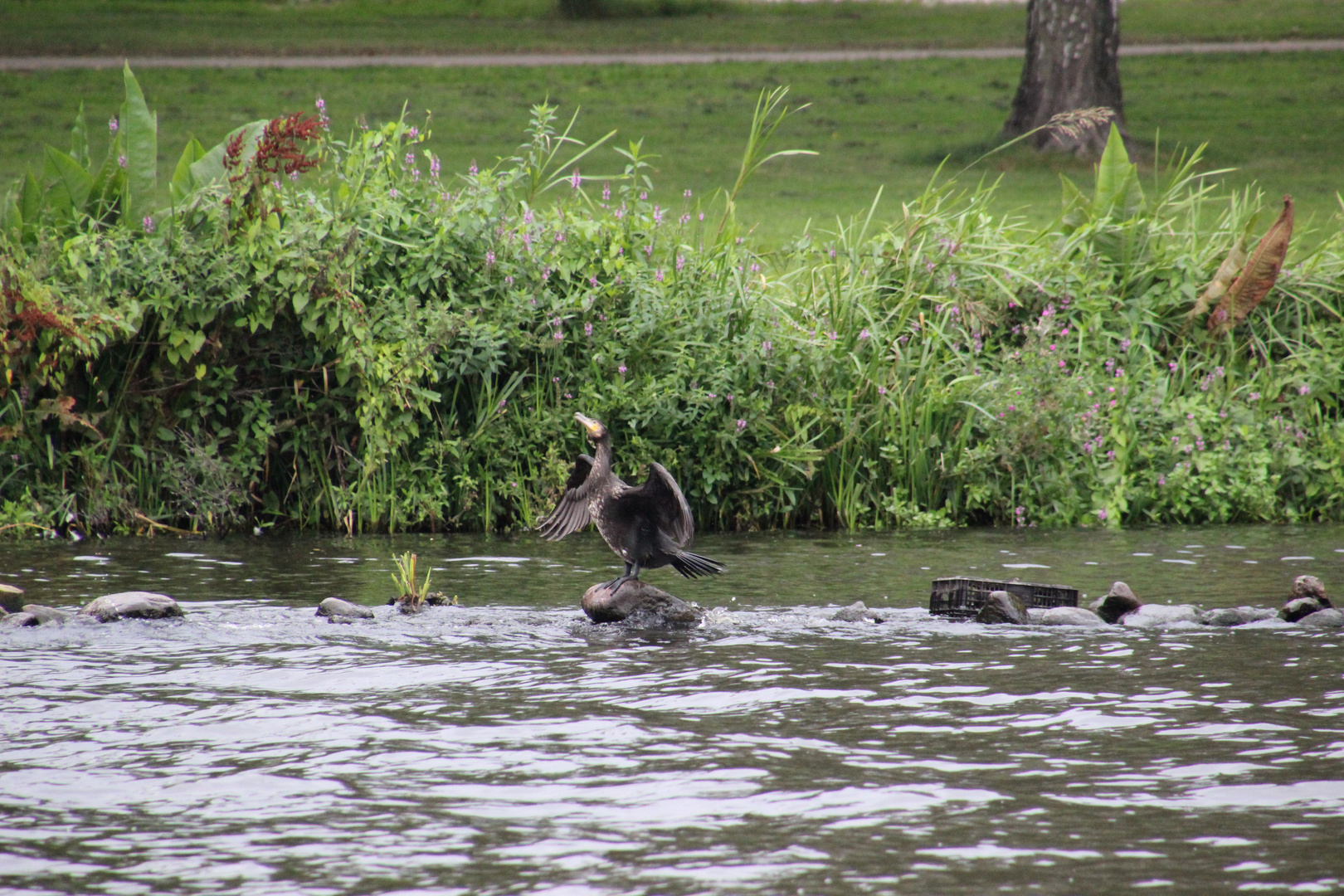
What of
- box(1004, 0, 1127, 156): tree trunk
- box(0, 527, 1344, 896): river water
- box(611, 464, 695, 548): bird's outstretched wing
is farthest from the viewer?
box(1004, 0, 1127, 156): tree trunk

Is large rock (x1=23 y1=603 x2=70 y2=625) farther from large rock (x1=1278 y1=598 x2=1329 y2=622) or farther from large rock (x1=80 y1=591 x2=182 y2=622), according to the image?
large rock (x1=1278 y1=598 x2=1329 y2=622)

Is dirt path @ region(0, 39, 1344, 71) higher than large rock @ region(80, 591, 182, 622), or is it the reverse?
dirt path @ region(0, 39, 1344, 71)

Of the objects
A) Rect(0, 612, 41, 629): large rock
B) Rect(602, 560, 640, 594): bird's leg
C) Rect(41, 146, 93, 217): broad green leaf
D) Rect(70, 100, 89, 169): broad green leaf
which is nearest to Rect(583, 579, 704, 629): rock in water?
Rect(602, 560, 640, 594): bird's leg

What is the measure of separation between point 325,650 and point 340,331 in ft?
11.7

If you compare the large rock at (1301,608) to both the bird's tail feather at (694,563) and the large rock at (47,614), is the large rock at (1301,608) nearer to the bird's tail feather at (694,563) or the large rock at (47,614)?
the bird's tail feather at (694,563)

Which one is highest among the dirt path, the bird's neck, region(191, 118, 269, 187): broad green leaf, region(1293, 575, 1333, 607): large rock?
the dirt path

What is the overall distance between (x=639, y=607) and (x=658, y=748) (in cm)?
202

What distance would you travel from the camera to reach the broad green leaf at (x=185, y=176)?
33.6ft

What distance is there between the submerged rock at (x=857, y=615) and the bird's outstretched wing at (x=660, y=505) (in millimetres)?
849

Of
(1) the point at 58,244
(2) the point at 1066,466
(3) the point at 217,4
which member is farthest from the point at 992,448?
(3) the point at 217,4

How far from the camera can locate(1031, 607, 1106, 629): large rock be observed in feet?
23.0

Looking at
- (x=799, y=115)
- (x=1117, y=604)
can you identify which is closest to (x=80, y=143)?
(x=1117, y=604)

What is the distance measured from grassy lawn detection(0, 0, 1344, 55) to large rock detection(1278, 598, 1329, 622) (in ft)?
87.1

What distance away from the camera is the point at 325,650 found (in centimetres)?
652
